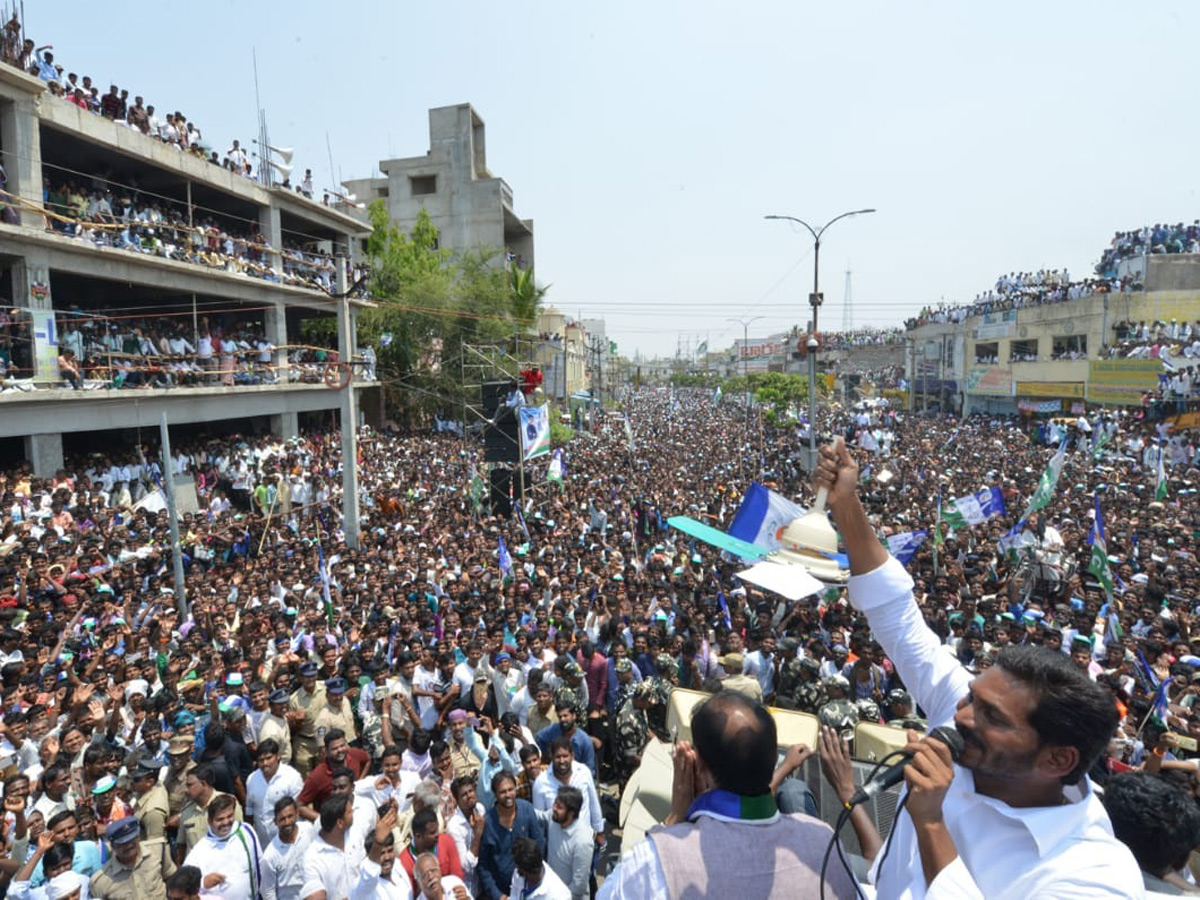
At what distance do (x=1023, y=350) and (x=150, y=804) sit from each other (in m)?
43.7

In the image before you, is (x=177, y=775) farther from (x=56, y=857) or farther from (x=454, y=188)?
(x=454, y=188)

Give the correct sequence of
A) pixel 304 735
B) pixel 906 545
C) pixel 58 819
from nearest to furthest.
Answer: pixel 58 819 → pixel 304 735 → pixel 906 545

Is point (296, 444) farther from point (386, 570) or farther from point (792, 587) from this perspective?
point (792, 587)

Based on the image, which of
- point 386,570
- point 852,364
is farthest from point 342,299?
point 852,364

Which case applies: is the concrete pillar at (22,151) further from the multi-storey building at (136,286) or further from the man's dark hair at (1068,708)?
the man's dark hair at (1068,708)

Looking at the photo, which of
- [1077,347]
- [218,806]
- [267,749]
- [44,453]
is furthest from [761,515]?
[1077,347]

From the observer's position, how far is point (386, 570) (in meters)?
11.3

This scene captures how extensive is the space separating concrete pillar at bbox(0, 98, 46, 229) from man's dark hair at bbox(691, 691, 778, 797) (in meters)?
17.7

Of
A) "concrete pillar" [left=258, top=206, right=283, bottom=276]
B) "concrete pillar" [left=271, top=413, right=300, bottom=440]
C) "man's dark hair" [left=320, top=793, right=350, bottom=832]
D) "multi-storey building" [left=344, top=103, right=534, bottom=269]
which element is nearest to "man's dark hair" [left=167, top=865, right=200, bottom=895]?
"man's dark hair" [left=320, top=793, right=350, bottom=832]

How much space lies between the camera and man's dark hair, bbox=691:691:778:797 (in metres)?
1.78

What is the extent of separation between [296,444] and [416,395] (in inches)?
419

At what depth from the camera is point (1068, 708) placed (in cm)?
151

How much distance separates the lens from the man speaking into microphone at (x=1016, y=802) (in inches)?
56.3

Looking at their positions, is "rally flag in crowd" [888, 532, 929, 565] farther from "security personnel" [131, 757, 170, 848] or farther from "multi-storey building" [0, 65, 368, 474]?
"multi-storey building" [0, 65, 368, 474]
